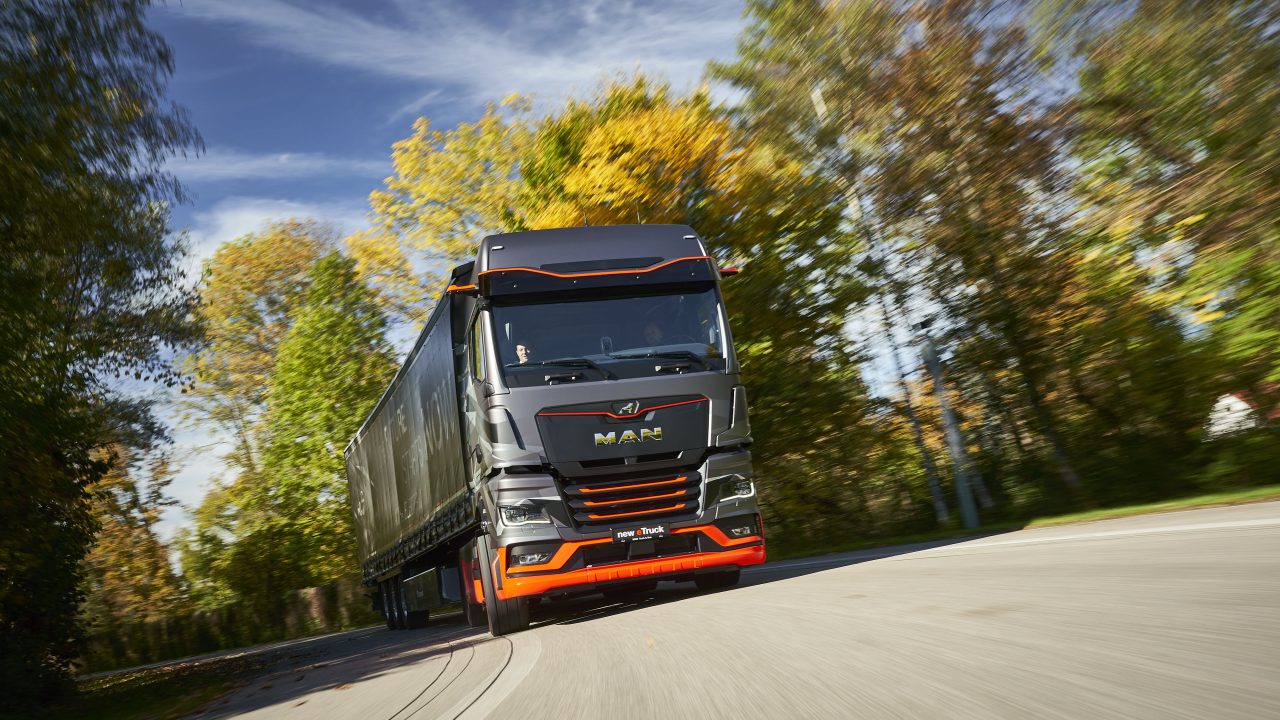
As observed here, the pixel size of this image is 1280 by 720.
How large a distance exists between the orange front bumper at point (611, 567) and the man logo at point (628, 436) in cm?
91

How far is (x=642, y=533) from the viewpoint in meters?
10.0

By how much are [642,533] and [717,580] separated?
2360 mm

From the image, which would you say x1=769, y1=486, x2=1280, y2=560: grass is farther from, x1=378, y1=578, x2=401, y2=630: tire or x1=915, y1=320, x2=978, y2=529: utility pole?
x1=378, y1=578, x2=401, y2=630: tire

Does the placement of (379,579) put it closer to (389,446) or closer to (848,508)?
(389,446)

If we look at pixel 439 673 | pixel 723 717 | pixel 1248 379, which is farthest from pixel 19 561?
pixel 1248 379

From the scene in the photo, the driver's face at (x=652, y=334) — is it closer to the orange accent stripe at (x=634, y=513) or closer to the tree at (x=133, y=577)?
the orange accent stripe at (x=634, y=513)

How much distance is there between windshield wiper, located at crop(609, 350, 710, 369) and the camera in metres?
10.2

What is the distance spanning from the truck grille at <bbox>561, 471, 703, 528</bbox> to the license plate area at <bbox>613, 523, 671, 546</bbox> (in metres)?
0.07

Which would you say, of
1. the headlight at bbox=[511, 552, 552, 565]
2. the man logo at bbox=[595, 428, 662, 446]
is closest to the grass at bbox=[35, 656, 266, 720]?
the headlight at bbox=[511, 552, 552, 565]

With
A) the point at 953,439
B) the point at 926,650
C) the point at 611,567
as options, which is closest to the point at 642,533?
the point at 611,567

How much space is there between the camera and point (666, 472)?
10.1 m

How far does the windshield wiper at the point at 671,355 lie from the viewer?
10.2 m

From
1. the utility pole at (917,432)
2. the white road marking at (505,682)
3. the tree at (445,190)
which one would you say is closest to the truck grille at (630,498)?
the white road marking at (505,682)

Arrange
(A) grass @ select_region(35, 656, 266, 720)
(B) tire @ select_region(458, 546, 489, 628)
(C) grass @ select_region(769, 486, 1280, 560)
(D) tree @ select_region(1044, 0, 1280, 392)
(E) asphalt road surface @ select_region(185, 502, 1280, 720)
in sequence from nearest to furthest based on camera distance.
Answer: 1. (E) asphalt road surface @ select_region(185, 502, 1280, 720)
2. (A) grass @ select_region(35, 656, 266, 720)
3. (B) tire @ select_region(458, 546, 489, 628)
4. (C) grass @ select_region(769, 486, 1280, 560)
5. (D) tree @ select_region(1044, 0, 1280, 392)
